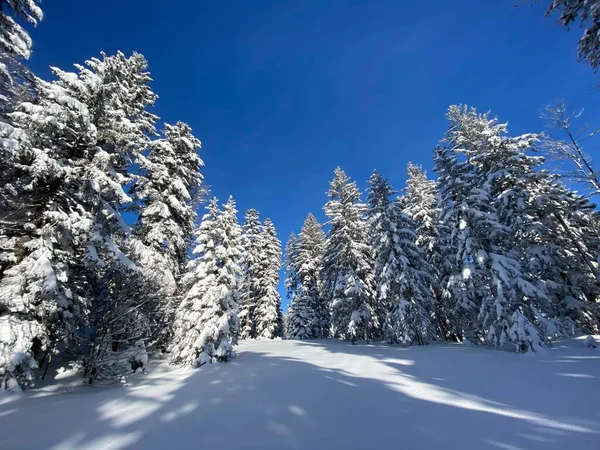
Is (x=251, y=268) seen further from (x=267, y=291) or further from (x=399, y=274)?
(x=399, y=274)

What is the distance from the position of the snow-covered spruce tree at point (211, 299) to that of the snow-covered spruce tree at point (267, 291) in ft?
50.8

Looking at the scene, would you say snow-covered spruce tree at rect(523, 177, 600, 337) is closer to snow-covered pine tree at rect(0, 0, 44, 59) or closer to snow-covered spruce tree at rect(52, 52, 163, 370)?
snow-covered spruce tree at rect(52, 52, 163, 370)

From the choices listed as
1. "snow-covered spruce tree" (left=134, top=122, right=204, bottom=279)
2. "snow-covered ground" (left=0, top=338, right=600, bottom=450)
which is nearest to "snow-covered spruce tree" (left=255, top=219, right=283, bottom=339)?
"snow-covered spruce tree" (left=134, top=122, right=204, bottom=279)

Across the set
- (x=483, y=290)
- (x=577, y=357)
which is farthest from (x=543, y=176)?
(x=577, y=357)

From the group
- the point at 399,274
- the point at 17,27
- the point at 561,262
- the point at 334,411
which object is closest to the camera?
the point at 334,411

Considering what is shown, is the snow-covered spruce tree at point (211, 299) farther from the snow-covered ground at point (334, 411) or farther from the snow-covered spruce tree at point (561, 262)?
the snow-covered spruce tree at point (561, 262)

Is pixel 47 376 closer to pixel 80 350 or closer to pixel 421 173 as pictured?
pixel 80 350

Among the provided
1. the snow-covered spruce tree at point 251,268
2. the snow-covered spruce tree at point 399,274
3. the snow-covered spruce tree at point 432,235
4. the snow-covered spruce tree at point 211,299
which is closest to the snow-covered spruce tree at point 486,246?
the snow-covered spruce tree at point 432,235

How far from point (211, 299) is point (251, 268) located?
18.8 metres

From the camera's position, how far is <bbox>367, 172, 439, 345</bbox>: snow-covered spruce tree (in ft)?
56.1

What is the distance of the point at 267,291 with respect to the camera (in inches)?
1208

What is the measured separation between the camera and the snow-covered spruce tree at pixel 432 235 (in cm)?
1975

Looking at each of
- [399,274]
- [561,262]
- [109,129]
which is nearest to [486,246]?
[399,274]

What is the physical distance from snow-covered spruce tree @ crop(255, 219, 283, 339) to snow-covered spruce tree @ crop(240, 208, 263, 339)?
51 centimetres
